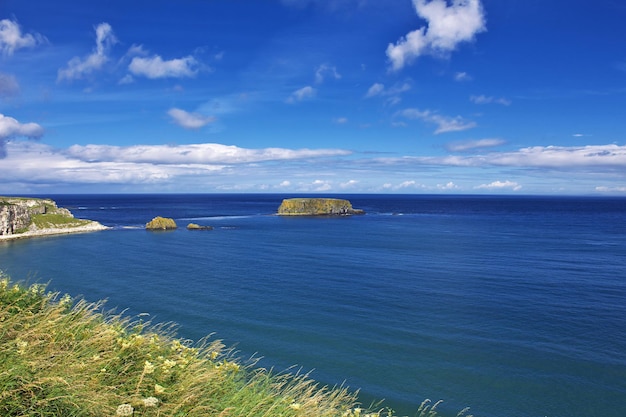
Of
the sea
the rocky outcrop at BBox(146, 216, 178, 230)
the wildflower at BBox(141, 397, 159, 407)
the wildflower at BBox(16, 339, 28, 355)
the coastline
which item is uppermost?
the wildflower at BBox(16, 339, 28, 355)

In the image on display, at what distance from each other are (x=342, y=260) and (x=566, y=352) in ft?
133

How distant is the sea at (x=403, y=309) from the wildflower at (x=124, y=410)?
1573 centimetres

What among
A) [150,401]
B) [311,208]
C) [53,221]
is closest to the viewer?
[150,401]

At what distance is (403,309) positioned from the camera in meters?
39.3

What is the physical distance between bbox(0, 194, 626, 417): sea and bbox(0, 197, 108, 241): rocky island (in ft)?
72.6

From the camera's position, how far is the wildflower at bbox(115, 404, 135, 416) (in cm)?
647

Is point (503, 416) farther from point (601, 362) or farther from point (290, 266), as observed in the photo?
point (290, 266)

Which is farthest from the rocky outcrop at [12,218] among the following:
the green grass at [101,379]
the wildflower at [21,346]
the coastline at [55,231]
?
the wildflower at [21,346]

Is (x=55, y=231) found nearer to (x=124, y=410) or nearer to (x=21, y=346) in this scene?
(x=21, y=346)

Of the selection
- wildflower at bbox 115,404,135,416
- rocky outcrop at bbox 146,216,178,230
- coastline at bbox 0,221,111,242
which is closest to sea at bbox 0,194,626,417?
wildflower at bbox 115,404,135,416

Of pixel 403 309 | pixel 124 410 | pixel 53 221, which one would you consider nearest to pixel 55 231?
pixel 53 221

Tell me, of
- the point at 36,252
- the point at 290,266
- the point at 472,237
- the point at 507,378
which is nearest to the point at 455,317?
the point at 507,378

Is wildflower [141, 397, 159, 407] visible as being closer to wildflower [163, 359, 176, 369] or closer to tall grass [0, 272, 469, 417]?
tall grass [0, 272, 469, 417]

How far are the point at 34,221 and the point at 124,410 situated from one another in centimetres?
12755
